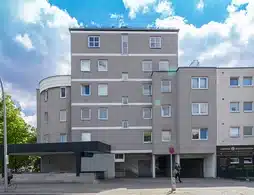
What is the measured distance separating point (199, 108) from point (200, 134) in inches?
105

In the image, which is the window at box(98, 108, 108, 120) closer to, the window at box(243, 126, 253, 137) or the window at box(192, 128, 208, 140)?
the window at box(192, 128, 208, 140)

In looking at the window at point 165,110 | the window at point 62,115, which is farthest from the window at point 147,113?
the window at point 62,115

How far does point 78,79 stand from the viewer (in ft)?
144

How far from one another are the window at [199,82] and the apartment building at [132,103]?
92mm

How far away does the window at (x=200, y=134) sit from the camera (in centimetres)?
4150

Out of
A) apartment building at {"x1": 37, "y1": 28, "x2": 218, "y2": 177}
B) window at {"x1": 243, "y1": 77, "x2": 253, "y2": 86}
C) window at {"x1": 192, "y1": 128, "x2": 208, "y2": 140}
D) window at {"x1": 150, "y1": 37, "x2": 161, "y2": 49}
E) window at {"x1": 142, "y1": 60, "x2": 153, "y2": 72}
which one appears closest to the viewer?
window at {"x1": 192, "y1": 128, "x2": 208, "y2": 140}

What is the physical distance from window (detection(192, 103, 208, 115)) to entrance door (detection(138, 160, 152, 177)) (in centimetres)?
816

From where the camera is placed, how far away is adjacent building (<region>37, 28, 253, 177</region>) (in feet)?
137

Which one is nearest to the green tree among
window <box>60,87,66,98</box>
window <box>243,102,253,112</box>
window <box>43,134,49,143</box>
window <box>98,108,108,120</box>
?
window <box>43,134,49,143</box>

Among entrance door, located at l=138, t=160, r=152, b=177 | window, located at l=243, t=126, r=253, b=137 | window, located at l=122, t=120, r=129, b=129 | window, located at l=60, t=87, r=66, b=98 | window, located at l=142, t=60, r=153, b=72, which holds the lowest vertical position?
entrance door, located at l=138, t=160, r=152, b=177

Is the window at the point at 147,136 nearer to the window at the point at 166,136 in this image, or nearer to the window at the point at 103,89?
the window at the point at 166,136

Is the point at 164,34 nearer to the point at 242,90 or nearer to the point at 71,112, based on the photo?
the point at 242,90

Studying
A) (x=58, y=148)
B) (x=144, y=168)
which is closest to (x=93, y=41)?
(x=58, y=148)

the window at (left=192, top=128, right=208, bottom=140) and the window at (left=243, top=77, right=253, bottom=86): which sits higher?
the window at (left=243, top=77, right=253, bottom=86)
